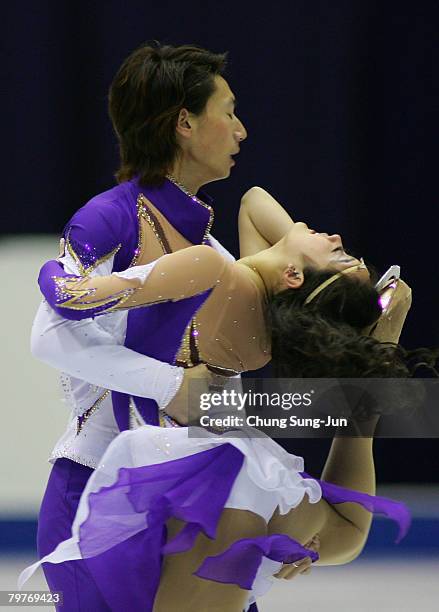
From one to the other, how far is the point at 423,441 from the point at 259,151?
1276mm

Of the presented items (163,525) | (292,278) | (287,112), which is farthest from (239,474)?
(287,112)

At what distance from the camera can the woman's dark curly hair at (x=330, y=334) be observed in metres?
1.95

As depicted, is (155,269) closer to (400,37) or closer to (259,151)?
(259,151)

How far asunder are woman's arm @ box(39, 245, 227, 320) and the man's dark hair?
33 cm

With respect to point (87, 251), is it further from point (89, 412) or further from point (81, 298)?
point (89, 412)

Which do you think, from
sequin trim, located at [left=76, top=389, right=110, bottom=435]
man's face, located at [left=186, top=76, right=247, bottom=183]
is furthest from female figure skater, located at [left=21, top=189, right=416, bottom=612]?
man's face, located at [left=186, top=76, right=247, bottom=183]

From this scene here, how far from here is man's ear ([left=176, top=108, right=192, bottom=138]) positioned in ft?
7.26

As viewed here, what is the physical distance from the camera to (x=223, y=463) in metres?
1.92

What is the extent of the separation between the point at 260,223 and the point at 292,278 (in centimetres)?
32

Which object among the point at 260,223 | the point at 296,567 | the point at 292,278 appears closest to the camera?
A: the point at 296,567

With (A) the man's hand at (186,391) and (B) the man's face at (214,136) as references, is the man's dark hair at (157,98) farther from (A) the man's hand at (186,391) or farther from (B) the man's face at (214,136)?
(A) the man's hand at (186,391)

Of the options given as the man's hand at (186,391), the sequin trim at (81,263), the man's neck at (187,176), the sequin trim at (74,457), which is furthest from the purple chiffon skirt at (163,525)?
the man's neck at (187,176)

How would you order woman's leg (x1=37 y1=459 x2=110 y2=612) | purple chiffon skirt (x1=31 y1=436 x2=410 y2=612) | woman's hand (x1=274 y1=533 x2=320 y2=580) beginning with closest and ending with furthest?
purple chiffon skirt (x1=31 y1=436 x2=410 y2=612), woman's hand (x1=274 y1=533 x2=320 y2=580), woman's leg (x1=37 y1=459 x2=110 y2=612)

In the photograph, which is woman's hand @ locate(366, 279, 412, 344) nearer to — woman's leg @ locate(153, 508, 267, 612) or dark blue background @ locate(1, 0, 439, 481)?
woman's leg @ locate(153, 508, 267, 612)
